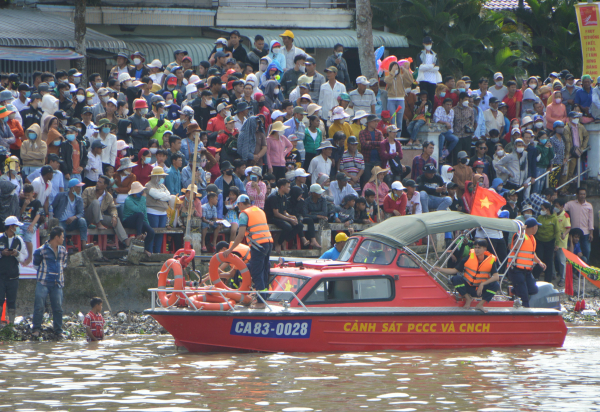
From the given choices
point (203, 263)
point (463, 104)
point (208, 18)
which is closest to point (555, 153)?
point (463, 104)

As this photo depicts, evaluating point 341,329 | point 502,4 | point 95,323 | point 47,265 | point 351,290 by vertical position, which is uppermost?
point 502,4

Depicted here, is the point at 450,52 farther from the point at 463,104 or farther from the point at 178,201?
the point at 178,201

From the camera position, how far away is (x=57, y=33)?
25.2 metres

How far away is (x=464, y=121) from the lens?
882 inches

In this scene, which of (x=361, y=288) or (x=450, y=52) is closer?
(x=361, y=288)

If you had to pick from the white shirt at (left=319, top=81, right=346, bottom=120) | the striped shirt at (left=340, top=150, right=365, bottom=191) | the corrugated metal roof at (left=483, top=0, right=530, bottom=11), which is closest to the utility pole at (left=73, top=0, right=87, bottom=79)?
the white shirt at (left=319, top=81, right=346, bottom=120)

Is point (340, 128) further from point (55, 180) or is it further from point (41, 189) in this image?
point (41, 189)

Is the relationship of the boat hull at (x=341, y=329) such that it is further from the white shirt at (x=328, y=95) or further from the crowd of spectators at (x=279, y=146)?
the white shirt at (x=328, y=95)

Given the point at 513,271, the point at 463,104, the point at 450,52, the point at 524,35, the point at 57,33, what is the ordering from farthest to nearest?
the point at 524,35, the point at 450,52, the point at 57,33, the point at 463,104, the point at 513,271

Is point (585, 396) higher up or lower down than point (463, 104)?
lower down

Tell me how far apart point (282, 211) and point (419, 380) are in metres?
6.70

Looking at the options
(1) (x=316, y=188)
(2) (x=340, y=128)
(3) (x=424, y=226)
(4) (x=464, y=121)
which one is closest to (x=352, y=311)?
(3) (x=424, y=226)

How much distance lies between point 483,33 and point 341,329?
19035mm

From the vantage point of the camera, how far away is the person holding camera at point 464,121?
22.2 metres
